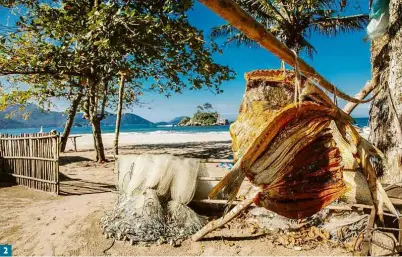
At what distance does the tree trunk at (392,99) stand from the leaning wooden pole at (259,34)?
6.71 ft

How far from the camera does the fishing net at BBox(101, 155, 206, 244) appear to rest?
5352 millimetres

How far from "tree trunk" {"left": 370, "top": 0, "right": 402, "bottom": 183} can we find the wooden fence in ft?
24.3

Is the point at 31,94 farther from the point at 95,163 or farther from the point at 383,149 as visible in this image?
the point at 383,149

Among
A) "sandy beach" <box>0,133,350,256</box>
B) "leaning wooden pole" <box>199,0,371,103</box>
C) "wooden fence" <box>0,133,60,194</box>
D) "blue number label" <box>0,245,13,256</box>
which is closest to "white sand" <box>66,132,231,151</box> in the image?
"wooden fence" <box>0,133,60,194</box>

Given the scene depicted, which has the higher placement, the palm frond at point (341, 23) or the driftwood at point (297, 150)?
the palm frond at point (341, 23)

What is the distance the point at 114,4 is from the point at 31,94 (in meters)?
8.43

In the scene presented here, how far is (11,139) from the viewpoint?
9.54 m

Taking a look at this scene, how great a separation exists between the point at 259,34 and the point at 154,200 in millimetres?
4468

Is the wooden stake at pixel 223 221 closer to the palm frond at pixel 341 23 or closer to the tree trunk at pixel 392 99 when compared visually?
the tree trunk at pixel 392 99

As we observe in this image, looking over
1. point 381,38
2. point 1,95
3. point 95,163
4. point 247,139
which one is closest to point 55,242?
point 247,139

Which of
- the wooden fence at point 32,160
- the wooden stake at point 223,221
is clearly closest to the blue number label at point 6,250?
the wooden stake at point 223,221

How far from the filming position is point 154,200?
5551mm

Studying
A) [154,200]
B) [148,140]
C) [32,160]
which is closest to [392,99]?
[154,200]

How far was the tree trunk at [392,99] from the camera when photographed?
13.7 ft
